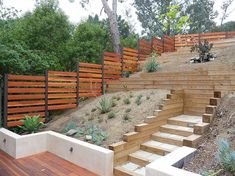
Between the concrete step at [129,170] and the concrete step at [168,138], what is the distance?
715mm

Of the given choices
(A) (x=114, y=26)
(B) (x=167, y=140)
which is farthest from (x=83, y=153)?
(A) (x=114, y=26)

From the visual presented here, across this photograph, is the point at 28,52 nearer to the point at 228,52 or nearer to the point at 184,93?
the point at 184,93

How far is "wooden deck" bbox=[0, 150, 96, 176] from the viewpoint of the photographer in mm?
3754

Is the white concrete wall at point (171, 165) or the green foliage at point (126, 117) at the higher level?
the green foliage at point (126, 117)

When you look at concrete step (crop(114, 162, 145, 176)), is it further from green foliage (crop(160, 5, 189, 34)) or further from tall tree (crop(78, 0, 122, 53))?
green foliage (crop(160, 5, 189, 34))

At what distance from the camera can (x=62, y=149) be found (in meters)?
4.45

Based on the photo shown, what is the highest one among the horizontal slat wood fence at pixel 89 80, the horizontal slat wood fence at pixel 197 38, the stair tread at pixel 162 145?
the horizontal slat wood fence at pixel 197 38

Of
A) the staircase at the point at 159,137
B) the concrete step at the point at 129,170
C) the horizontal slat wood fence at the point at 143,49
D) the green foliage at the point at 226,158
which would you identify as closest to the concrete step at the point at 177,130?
the staircase at the point at 159,137

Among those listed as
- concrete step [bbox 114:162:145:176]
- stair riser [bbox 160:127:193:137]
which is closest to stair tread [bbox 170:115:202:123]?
stair riser [bbox 160:127:193:137]

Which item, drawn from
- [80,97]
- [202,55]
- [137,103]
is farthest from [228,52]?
[80,97]

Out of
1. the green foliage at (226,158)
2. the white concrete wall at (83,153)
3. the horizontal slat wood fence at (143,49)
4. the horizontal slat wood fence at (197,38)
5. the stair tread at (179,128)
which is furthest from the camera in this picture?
the horizontal slat wood fence at (197,38)

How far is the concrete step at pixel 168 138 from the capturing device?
390 centimetres

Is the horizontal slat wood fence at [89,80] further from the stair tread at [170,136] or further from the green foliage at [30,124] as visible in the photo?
the stair tread at [170,136]

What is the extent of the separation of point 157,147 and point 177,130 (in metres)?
0.55
